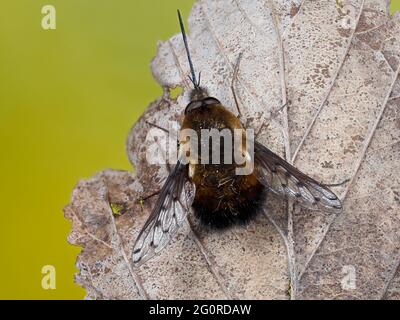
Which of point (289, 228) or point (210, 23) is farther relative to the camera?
point (210, 23)

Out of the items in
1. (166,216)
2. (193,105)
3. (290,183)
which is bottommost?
(166,216)

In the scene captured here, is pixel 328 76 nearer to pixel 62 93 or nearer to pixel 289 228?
pixel 289 228

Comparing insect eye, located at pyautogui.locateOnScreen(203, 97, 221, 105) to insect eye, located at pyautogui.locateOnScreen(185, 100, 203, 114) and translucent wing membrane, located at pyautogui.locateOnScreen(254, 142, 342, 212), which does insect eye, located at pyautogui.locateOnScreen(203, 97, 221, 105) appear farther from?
translucent wing membrane, located at pyautogui.locateOnScreen(254, 142, 342, 212)

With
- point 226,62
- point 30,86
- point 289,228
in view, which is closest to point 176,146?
point 226,62

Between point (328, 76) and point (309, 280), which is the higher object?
point (328, 76)

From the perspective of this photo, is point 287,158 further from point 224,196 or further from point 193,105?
point 193,105

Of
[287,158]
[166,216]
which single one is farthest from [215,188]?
[287,158]

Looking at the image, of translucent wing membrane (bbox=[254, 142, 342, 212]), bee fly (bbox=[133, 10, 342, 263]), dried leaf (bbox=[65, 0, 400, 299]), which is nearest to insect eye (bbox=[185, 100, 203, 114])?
bee fly (bbox=[133, 10, 342, 263])

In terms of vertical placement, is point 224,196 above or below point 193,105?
below
